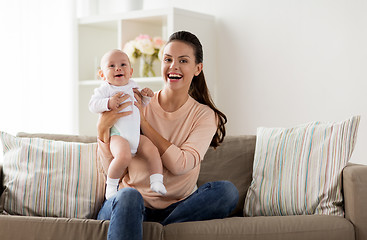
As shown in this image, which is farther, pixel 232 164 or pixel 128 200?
pixel 232 164

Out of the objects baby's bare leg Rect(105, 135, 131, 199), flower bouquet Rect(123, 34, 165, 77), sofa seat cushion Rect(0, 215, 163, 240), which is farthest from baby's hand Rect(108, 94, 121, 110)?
flower bouquet Rect(123, 34, 165, 77)

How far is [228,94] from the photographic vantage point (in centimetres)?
358

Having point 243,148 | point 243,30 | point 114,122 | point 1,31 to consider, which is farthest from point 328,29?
point 1,31

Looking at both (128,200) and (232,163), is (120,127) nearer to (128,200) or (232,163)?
(128,200)

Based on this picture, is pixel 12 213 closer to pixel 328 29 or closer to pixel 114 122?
pixel 114 122

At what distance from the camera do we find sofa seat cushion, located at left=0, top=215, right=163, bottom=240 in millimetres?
2086

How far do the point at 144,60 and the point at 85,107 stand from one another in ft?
1.82

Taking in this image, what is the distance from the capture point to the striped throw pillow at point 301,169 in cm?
237

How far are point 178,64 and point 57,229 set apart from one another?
791mm

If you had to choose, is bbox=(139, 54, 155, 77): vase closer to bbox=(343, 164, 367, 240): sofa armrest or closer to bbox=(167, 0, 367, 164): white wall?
bbox=(167, 0, 367, 164): white wall

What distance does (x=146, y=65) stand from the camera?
362 cm

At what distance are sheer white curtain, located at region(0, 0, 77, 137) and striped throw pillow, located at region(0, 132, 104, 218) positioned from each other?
931 mm

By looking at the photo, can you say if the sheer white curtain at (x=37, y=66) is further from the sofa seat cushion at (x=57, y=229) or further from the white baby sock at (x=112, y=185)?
the white baby sock at (x=112, y=185)

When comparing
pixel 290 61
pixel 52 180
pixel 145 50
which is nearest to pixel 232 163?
pixel 52 180
